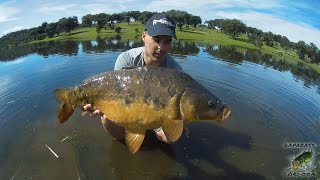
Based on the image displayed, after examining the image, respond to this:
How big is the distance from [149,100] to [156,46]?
1.70m

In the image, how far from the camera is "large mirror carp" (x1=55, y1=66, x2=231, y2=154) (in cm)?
438

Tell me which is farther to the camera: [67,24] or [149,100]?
[67,24]

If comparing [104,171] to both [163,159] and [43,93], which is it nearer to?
[163,159]

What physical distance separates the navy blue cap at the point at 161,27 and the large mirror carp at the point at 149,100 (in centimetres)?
113

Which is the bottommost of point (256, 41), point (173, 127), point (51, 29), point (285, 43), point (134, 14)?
point (285, 43)

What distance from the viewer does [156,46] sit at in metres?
5.87

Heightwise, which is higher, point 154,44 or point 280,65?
point 154,44

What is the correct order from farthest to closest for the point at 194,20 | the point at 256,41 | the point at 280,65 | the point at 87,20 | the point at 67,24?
the point at 87,20, the point at 194,20, the point at 67,24, the point at 256,41, the point at 280,65

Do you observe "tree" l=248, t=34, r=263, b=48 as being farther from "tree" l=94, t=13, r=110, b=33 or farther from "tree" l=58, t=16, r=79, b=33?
"tree" l=58, t=16, r=79, b=33

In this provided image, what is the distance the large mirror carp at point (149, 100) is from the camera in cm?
438

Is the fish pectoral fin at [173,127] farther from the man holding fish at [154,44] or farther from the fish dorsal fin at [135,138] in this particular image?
the man holding fish at [154,44]

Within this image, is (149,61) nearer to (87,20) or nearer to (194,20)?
(194,20)

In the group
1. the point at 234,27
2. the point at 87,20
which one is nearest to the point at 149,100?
the point at 234,27

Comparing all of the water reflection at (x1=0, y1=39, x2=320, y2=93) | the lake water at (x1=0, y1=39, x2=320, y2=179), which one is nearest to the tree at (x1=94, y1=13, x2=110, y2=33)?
the water reflection at (x1=0, y1=39, x2=320, y2=93)
